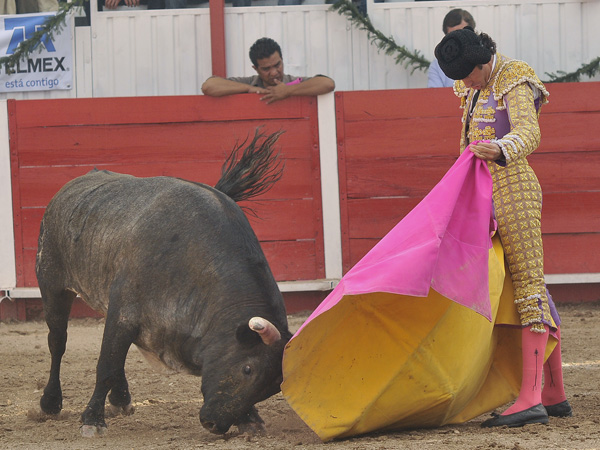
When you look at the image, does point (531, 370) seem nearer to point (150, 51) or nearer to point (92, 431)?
point (92, 431)

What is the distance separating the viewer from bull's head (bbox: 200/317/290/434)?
308cm

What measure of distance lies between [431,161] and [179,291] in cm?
327

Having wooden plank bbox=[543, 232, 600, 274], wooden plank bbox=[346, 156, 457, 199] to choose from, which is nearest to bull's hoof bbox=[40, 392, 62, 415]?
wooden plank bbox=[346, 156, 457, 199]

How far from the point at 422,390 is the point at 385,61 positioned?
4627mm

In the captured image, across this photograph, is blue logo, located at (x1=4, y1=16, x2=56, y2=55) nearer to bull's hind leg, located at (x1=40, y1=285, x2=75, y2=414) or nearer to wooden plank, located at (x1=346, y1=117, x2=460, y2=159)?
wooden plank, located at (x1=346, y1=117, x2=460, y2=159)

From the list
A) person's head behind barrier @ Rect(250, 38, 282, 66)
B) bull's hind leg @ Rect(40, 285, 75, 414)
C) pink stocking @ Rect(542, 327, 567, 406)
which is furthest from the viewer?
person's head behind barrier @ Rect(250, 38, 282, 66)

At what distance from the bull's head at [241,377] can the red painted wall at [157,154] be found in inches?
126

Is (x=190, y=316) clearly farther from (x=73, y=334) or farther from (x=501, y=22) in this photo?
(x=501, y=22)

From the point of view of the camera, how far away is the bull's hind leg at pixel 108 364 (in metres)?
3.43

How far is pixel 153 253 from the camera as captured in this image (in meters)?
3.47

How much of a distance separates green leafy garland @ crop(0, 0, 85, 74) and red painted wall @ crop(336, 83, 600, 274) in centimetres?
230

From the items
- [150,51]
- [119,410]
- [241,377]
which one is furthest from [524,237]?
[150,51]

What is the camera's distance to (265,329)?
9.91 ft

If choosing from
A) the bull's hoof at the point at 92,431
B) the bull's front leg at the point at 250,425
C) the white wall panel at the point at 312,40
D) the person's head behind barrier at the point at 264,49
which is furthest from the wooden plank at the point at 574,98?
the bull's hoof at the point at 92,431
